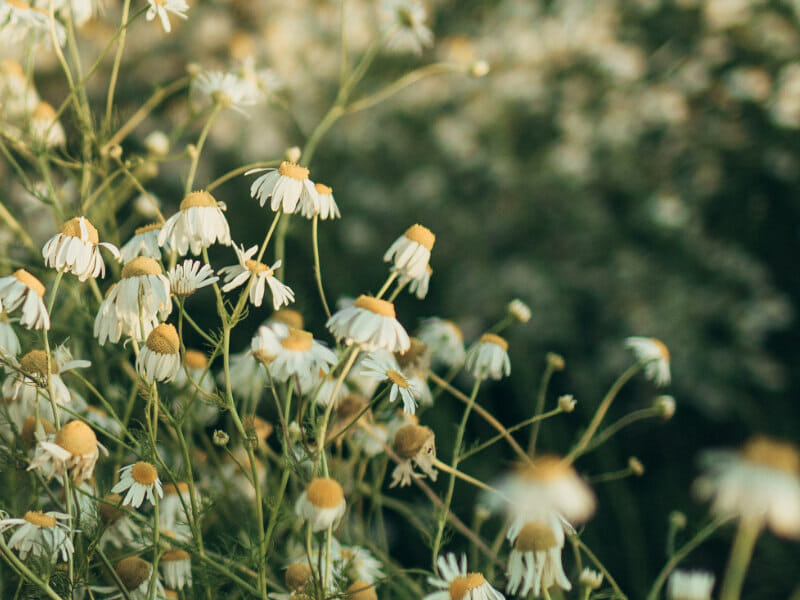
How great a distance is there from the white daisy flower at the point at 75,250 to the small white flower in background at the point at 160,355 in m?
0.08

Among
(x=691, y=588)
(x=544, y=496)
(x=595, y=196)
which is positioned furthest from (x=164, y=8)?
(x=595, y=196)

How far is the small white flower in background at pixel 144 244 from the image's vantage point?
627mm

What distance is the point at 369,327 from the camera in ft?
1.91

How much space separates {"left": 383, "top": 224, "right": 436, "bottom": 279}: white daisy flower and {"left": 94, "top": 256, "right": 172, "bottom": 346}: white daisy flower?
0.67 ft

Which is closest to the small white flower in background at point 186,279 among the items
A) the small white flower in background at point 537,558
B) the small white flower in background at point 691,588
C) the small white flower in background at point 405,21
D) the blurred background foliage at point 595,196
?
the small white flower in background at point 537,558

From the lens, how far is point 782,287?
2.00 metres

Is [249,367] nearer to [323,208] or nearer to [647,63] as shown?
[323,208]

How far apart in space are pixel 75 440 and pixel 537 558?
0.36 m

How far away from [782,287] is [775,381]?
32cm

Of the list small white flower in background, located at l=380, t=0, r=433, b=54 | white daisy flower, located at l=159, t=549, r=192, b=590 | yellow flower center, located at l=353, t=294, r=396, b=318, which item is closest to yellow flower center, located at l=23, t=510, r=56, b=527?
white daisy flower, located at l=159, t=549, r=192, b=590

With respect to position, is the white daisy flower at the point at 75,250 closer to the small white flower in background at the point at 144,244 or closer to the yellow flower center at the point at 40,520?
the small white flower in background at the point at 144,244

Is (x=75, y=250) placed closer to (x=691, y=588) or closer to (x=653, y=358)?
(x=691, y=588)

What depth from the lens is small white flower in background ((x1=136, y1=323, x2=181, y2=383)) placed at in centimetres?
56

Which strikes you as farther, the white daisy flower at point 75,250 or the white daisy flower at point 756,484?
the white daisy flower at point 75,250
